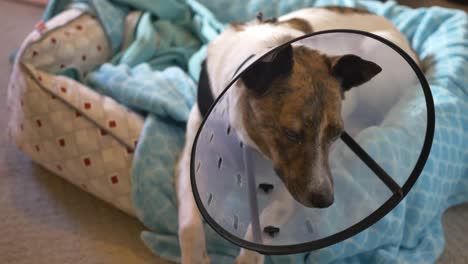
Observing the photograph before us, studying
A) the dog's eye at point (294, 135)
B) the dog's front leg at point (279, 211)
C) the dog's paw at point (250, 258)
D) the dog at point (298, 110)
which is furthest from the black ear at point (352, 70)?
the dog's paw at point (250, 258)

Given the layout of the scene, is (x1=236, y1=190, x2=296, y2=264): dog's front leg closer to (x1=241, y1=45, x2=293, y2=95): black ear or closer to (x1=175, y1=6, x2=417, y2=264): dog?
(x1=175, y1=6, x2=417, y2=264): dog

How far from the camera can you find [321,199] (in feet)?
2.56

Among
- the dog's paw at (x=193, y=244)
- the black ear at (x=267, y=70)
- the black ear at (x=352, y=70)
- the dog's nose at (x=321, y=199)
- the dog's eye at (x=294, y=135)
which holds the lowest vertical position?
the dog's paw at (x=193, y=244)

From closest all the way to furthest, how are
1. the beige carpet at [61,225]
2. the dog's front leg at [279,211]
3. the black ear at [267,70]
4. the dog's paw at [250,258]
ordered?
the black ear at [267,70] < the dog's front leg at [279,211] < the dog's paw at [250,258] < the beige carpet at [61,225]

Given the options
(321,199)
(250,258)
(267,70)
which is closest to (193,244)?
(250,258)

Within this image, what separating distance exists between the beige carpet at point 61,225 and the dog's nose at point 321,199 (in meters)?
0.58

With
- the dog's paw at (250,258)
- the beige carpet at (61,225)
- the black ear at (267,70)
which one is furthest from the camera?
the beige carpet at (61,225)

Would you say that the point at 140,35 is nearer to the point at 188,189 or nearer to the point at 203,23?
the point at 203,23

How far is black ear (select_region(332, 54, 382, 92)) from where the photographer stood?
2.46ft

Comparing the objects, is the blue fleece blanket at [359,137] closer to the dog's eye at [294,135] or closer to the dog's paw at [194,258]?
the dog's paw at [194,258]

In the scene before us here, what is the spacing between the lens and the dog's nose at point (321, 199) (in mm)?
777

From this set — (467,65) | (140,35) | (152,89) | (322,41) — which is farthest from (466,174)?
(140,35)

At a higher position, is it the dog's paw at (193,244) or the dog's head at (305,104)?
the dog's head at (305,104)

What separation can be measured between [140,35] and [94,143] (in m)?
0.58
